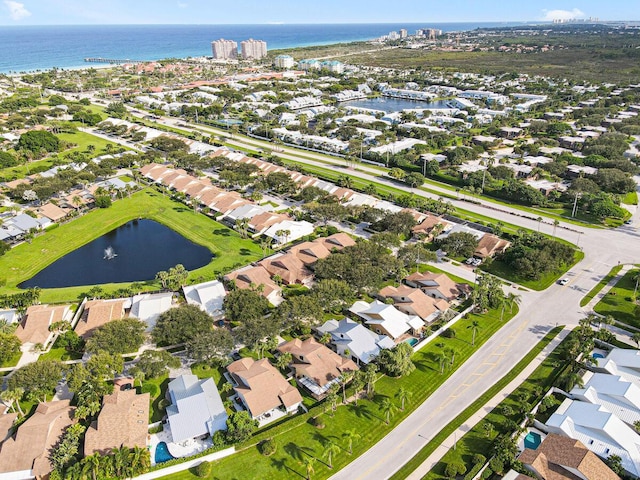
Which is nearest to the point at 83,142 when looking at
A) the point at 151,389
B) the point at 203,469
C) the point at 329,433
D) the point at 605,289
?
the point at 151,389

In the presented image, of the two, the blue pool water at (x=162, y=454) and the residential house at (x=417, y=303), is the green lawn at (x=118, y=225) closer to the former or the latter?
the residential house at (x=417, y=303)

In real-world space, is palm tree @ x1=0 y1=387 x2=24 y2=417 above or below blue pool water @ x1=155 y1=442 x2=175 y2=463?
above

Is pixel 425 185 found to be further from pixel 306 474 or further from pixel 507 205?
pixel 306 474

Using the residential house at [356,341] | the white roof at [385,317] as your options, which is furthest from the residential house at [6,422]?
the white roof at [385,317]

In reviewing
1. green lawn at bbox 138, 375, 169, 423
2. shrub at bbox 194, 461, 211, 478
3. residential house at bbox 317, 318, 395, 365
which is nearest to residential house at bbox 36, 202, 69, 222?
green lawn at bbox 138, 375, 169, 423

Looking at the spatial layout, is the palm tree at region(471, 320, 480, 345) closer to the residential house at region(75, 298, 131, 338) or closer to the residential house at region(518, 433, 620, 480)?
the residential house at region(518, 433, 620, 480)

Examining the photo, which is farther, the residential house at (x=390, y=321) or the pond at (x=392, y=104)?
the pond at (x=392, y=104)
